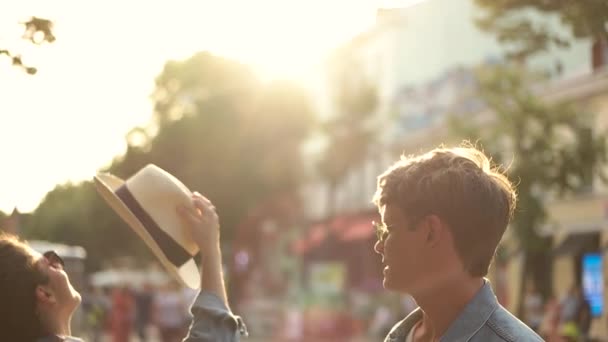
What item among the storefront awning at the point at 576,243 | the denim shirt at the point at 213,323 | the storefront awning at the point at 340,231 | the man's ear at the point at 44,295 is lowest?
the denim shirt at the point at 213,323

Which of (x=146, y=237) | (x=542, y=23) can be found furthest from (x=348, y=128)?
(x=146, y=237)

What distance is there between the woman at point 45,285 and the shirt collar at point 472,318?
0.72 metres

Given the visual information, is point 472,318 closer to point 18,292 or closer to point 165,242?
point 165,242

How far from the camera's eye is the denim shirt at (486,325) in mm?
2865

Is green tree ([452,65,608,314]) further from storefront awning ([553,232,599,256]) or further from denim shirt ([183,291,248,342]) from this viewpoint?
denim shirt ([183,291,248,342])

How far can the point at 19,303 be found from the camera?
11.9ft

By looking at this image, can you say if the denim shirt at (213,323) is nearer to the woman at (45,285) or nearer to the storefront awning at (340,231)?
the woman at (45,285)

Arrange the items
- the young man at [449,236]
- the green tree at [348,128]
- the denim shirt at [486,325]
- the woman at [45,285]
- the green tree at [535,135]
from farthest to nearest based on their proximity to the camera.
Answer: the green tree at [348,128]
the green tree at [535,135]
the woman at [45,285]
the young man at [449,236]
the denim shirt at [486,325]

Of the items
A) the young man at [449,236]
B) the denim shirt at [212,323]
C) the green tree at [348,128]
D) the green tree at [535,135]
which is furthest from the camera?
the green tree at [348,128]

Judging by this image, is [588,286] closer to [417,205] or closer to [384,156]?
[384,156]

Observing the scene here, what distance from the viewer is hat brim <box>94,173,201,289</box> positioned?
3.68 m

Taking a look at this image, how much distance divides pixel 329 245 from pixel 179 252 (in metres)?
50.0

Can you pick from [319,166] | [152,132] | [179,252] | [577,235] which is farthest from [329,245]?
[179,252]

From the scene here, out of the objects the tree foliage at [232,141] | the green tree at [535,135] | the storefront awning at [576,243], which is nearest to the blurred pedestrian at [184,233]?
the green tree at [535,135]
